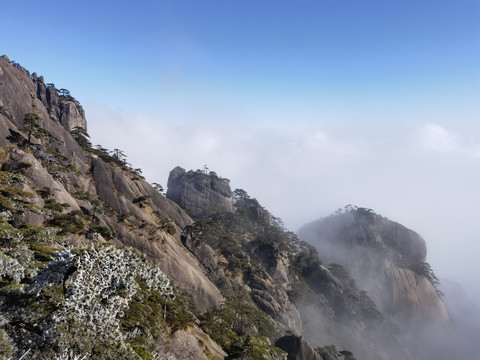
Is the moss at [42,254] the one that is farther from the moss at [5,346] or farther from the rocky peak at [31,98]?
the rocky peak at [31,98]

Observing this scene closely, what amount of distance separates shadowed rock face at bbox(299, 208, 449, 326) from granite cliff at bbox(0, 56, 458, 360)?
1.74ft

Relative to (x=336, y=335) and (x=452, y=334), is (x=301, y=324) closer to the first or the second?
(x=336, y=335)

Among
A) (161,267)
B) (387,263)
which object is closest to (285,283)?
(387,263)

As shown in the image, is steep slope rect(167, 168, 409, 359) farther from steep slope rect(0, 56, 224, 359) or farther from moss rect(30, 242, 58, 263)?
moss rect(30, 242, 58, 263)

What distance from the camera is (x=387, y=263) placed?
125 metres

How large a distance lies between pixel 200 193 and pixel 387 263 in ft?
277

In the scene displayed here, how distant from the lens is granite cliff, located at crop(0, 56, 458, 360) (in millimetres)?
14000

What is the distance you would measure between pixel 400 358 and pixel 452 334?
4306cm

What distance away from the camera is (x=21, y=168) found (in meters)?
39.5

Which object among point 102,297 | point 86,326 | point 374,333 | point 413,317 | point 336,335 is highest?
point 413,317

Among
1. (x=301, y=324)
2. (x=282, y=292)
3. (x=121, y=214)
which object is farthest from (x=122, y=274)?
(x=301, y=324)

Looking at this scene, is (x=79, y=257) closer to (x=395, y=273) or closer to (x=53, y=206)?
(x=53, y=206)

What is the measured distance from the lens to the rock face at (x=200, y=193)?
118 m

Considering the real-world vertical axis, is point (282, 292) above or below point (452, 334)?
below
